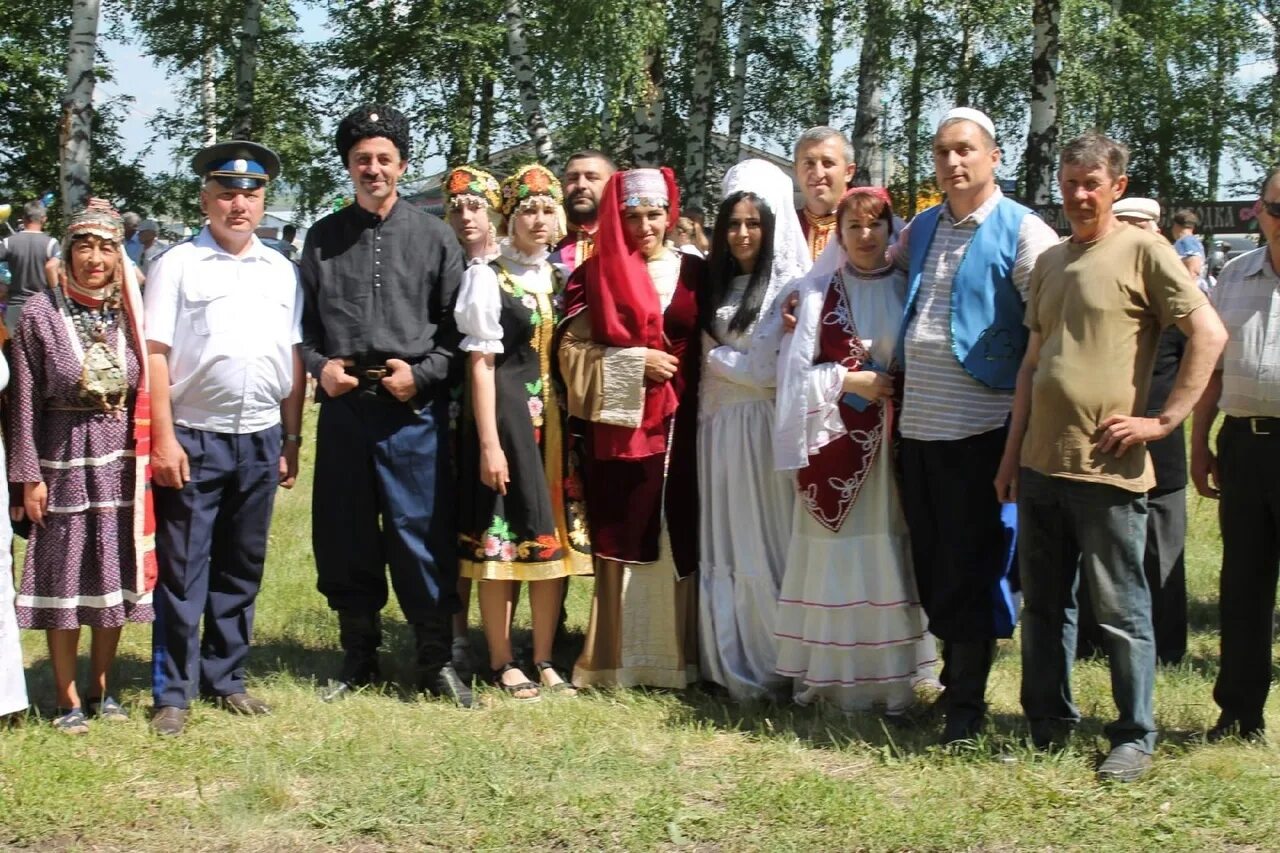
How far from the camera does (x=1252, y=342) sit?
4.63 meters

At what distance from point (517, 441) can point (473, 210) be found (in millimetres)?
915

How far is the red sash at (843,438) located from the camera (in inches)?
201

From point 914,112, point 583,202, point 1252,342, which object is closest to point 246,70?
point 914,112

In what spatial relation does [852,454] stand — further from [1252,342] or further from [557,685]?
[557,685]

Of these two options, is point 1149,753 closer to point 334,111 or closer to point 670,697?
point 670,697

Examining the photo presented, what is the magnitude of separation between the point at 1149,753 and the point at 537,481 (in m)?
2.35

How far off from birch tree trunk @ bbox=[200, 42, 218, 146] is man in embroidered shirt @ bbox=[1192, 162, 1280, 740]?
1971 centimetres

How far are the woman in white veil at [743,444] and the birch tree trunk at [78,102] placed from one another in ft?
→ 39.8

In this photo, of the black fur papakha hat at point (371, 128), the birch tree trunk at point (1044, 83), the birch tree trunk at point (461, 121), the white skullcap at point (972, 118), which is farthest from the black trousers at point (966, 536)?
the birch tree trunk at point (461, 121)

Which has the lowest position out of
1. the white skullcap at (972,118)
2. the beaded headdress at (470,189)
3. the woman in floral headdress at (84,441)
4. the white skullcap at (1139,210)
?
the woman in floral headdress at (84,441)

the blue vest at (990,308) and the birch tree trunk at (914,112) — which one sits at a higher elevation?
the birch tree trunk at (914,112)

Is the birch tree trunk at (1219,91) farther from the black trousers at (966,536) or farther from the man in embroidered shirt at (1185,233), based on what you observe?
the black trousers at (966,536)

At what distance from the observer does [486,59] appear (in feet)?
63.5

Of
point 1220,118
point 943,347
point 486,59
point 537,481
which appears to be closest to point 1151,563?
point 943,347
